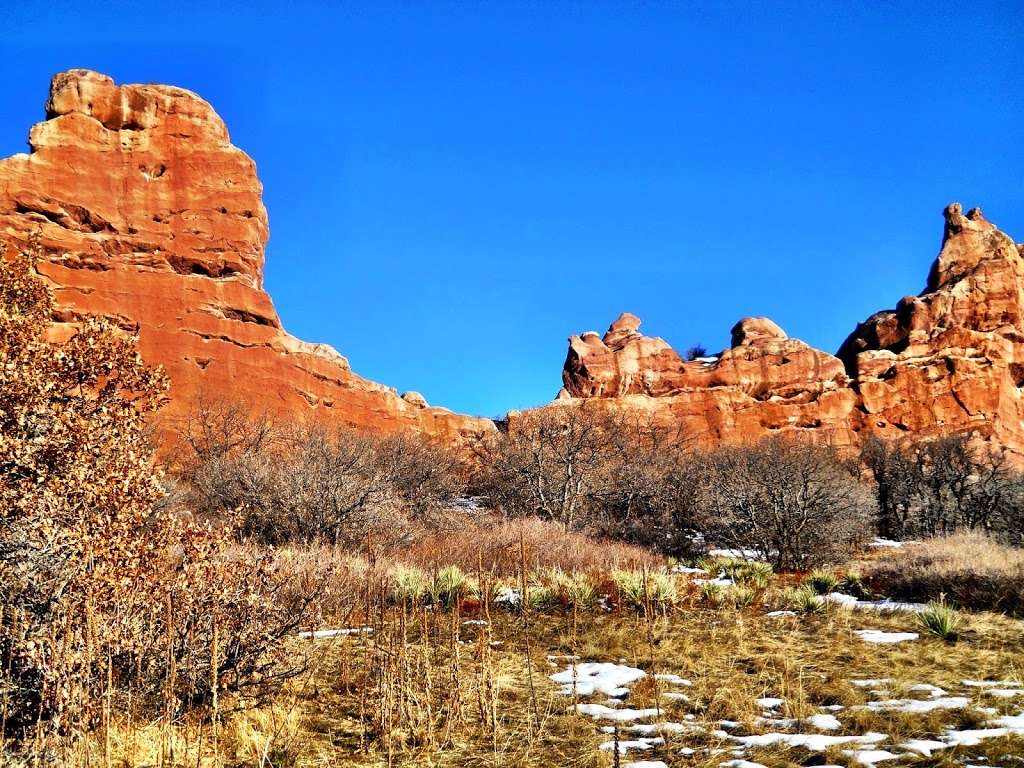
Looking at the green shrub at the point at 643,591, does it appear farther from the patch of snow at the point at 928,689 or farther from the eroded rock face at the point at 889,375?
the eroded rock face at the point at 889,375

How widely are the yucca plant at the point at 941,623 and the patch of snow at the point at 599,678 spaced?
393 cm

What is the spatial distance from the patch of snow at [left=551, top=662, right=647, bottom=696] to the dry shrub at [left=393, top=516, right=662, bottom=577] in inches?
216

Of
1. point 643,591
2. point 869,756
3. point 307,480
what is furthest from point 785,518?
point 869,756

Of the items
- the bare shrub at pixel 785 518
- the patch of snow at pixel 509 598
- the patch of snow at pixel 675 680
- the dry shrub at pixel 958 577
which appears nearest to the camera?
the patch of snow at pixel 675 680

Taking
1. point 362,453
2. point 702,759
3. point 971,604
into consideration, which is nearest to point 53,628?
point 702,759

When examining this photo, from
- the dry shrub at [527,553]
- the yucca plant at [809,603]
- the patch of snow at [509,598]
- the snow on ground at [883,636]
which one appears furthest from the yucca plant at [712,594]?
the patch of snow at [509,598]

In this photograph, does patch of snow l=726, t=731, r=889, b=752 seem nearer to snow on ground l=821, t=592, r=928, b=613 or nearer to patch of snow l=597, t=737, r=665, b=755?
patch of snow l=597, t=737, r=665, b=755

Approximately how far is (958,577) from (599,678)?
806 cm

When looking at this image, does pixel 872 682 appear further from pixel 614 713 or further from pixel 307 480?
pixel 307 480

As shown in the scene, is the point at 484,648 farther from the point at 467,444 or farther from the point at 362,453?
the point at 467,444

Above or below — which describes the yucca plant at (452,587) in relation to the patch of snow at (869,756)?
above

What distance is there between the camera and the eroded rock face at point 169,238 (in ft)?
124

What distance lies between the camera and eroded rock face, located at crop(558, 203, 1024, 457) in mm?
57188

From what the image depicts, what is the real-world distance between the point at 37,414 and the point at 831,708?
6.82 meters
